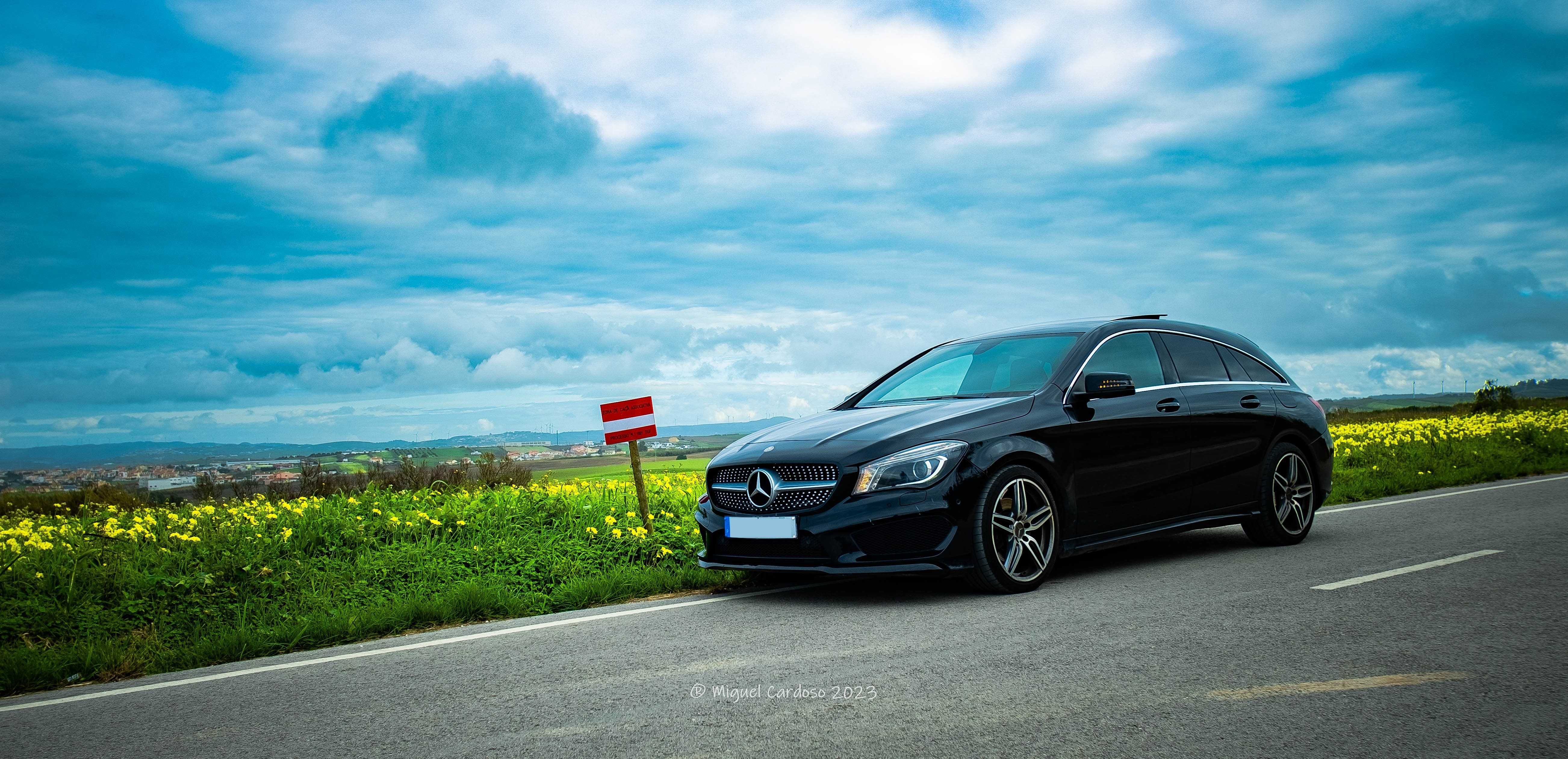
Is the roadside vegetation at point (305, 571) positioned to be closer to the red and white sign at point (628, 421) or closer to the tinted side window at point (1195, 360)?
the red and white sign at point (628, 421)

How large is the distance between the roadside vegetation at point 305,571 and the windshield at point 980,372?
1.84 m

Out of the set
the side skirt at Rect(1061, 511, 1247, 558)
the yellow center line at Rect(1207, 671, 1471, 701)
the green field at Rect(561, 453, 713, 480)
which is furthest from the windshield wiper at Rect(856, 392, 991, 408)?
the green field at Rect(561, 453, 713, 480)

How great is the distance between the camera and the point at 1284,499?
8.14 meters

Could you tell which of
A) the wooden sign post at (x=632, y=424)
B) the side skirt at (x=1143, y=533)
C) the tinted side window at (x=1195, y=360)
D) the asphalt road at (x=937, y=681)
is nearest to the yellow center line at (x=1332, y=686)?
the asphalt road at (x=937, y=681)

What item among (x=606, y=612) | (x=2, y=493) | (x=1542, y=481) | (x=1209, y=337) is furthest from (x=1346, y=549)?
(x=2, y=493)

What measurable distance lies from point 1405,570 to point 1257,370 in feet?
7.58

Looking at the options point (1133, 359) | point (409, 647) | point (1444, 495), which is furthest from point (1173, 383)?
point (1444, 495)

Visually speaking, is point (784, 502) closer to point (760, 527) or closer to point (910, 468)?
point (760, 527)

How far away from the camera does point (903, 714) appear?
150 inches

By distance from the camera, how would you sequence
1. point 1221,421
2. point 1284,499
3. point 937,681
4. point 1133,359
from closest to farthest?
point 937,681 < point 1133,359 < point 1221,421 < point 1284,499

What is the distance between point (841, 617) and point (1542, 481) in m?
11.8

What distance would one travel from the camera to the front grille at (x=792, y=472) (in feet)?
19.7

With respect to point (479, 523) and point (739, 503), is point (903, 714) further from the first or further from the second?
point (479, 523)

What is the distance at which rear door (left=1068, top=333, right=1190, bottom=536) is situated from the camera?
667 cm
